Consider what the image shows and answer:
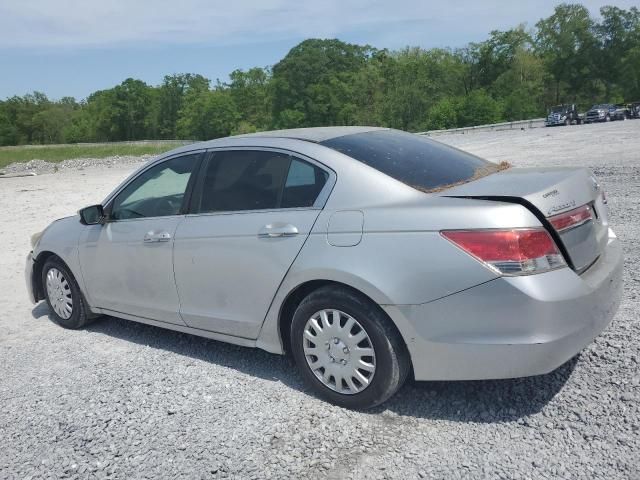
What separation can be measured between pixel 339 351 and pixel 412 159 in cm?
135

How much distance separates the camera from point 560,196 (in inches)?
124

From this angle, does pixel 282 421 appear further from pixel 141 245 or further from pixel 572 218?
pixel 572 218

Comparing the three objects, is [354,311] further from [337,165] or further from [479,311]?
[337,165]

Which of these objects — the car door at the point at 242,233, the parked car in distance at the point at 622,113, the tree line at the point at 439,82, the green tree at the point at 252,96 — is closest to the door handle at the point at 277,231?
the car door at the point at 242,233

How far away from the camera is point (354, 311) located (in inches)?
127

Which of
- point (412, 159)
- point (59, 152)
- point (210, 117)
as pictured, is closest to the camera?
point (412, 159)

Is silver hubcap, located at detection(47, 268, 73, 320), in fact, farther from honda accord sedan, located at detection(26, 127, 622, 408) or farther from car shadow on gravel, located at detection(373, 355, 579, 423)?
car shadow on gravel, located at detection(373, 355, 579, 423)

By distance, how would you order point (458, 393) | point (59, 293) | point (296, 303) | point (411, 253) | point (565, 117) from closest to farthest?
point (411, 253), point (458, 393), point (296, 303), point (59, 293), point (565, 117)

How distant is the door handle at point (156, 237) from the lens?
422 cm

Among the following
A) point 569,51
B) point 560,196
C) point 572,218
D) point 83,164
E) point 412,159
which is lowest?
point 83,164

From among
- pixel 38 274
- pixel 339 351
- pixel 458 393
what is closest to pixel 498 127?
pixel 38 274

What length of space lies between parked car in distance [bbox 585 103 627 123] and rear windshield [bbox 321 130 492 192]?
47364 mm

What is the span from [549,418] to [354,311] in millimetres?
1212

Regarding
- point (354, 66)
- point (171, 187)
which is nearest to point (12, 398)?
point (171, 187)
